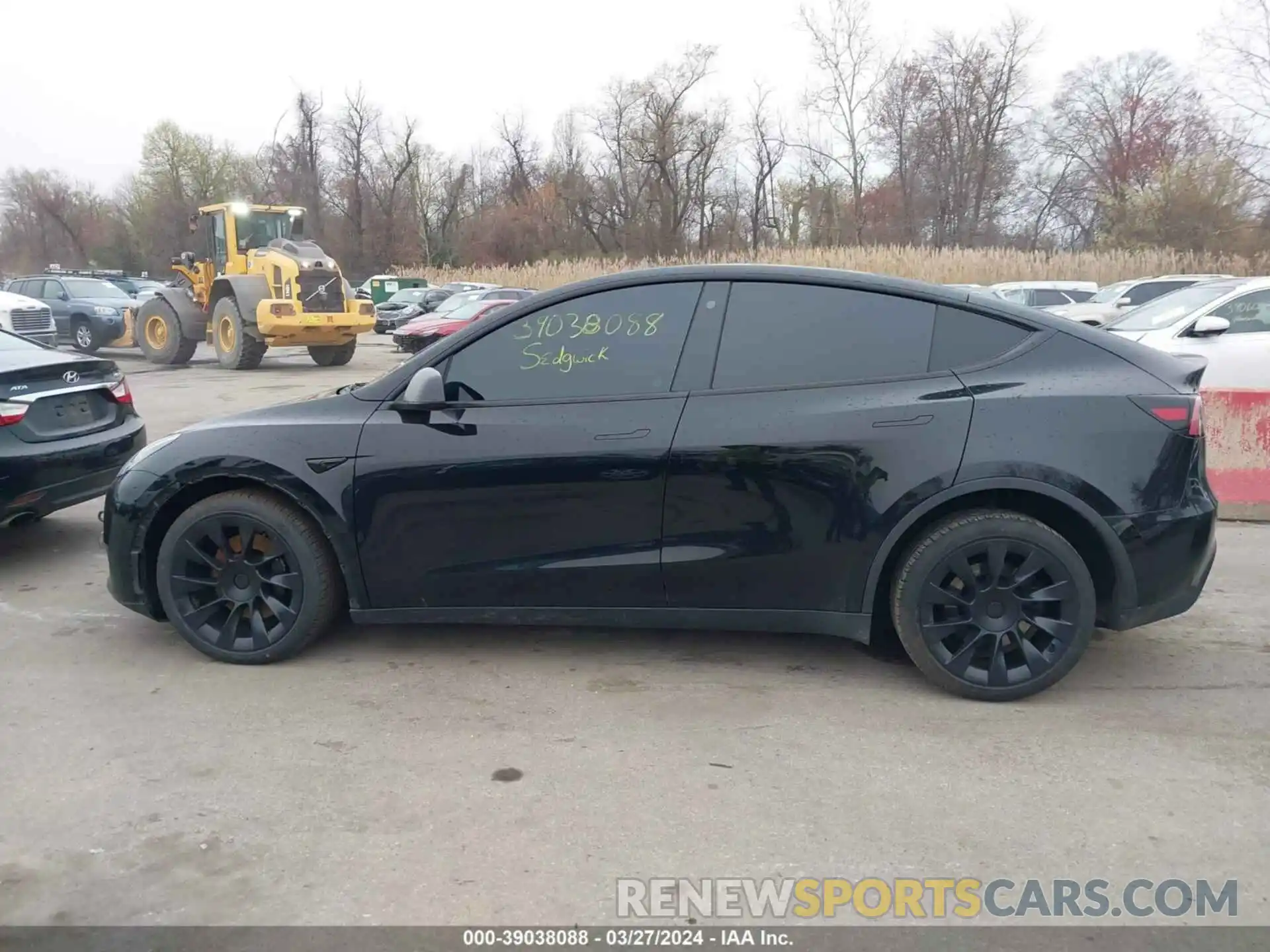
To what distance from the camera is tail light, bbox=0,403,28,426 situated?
530cm

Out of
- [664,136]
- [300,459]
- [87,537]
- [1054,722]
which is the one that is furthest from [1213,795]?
[664,136]

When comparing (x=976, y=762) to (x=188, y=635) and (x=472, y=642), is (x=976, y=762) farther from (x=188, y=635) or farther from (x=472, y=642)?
(x=188, y=635)

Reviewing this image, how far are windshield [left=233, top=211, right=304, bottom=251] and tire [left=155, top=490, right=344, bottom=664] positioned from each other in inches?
615

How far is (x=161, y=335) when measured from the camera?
19406 millimetres

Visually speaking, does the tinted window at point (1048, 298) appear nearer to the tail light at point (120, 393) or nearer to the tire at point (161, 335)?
the tire at point (161, 335)

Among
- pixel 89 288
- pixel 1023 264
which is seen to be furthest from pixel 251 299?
pixel 1023 264

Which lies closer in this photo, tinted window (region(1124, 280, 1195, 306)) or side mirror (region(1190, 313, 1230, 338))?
side mirror (region(1190, 313, 1230, 338))

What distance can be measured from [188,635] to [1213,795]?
3980 mm

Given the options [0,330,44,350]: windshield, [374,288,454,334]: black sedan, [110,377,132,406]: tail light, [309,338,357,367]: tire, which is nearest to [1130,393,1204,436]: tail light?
[110,377,132,406]: tail light

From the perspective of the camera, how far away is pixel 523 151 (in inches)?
2393

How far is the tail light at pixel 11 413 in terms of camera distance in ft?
17.4

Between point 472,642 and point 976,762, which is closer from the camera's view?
point 976,762

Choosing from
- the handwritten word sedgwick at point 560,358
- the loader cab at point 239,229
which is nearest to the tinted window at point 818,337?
the handwritten word sedgwick at point 560,358

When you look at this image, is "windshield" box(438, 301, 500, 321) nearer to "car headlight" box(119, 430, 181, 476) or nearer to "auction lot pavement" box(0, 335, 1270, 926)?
"car headlight" box(119, 430, 181, 476)
